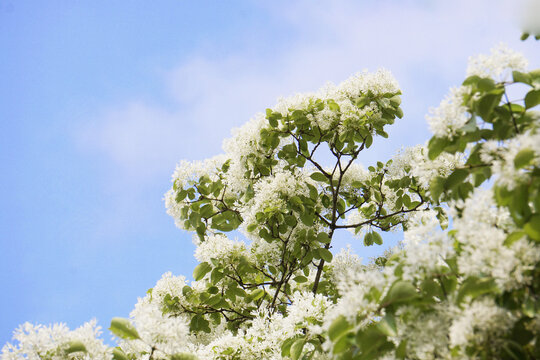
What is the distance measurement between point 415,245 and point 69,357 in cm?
242

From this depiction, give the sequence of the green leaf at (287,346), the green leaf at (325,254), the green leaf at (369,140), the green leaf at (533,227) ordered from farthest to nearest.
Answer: the green leaf at (369,140) < the green leaf at (325,254) < the green leaf at (287,346) < the green leaf at (533,227)

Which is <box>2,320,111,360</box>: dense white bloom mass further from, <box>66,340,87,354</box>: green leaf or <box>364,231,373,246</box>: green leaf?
<box>364,231,373,246</box>: green leaf

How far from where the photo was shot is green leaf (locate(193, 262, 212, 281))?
211 inches

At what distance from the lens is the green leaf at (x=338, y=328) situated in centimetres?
216

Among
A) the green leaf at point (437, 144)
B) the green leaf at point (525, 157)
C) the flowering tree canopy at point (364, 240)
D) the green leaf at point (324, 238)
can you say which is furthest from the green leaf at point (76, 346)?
the green leaf at point (324, 238)

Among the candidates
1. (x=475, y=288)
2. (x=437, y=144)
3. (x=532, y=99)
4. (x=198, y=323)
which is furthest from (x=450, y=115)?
(x=198, y=323)

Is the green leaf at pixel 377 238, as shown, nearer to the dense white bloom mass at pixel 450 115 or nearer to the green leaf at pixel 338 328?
the dense white bloom mass at pixel 450 115

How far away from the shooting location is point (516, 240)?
201 cm

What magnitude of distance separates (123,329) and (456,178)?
2.33m

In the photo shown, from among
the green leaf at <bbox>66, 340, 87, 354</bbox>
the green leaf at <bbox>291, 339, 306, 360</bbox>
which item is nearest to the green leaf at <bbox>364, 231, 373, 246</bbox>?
the green leaf at <bbox>291, 339, 306, 360</bbox>

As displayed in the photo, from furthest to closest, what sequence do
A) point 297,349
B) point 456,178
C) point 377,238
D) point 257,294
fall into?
point 377,238 → point 257,294 → point 297,349 → point 456,178

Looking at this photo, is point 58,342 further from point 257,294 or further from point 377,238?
point 377,238

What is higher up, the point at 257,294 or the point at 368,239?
the point at 368,239

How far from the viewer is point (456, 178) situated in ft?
9.18
